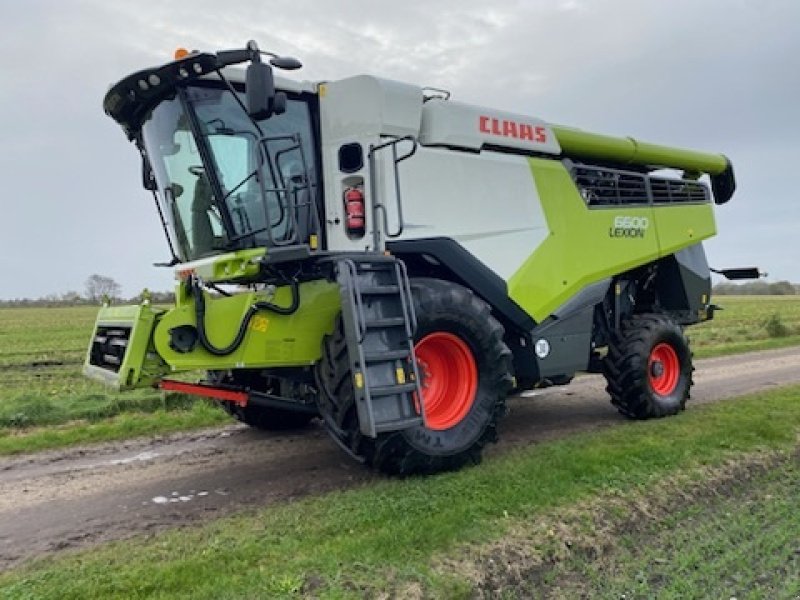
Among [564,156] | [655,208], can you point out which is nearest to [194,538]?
[564,156]

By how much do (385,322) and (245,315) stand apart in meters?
1.08

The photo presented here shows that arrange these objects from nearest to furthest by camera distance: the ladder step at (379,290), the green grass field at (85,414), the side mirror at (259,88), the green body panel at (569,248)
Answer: the side mirror at (259,88), the ladder step at (379,290), the green body panel at (569,248), the green grass field at (85,414)

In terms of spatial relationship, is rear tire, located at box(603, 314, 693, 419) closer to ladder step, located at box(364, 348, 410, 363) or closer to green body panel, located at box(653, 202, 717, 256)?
green body panel, located at box(653, 202, 717, 256)

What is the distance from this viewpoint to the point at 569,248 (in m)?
6.83

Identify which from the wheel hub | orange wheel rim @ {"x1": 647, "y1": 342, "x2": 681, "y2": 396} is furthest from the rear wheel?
orange wheel rim @ {"x1": 647, "y1": 342, "x2": 681, "y2": 396}

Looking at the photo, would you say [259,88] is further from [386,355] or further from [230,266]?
[386,355]

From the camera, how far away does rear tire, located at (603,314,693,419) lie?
24.1 ft

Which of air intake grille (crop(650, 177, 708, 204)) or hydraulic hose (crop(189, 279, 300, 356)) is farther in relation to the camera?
air intake grille (crop(650, 177, 708, 204))

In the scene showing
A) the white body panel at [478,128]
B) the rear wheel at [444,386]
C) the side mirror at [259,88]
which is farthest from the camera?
the white body panel at [478,128]

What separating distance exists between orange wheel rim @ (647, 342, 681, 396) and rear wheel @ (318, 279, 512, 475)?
2.93 meters

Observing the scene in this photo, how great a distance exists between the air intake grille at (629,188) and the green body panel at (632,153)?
6.8 inches

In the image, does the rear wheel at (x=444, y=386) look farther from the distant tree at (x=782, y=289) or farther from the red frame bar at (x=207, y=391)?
the distant tree at (x=782, y=289)

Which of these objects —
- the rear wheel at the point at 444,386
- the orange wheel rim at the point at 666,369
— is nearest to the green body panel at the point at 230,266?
the rear wheel at the point at 444,386

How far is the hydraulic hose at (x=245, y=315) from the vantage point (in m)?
5.05
